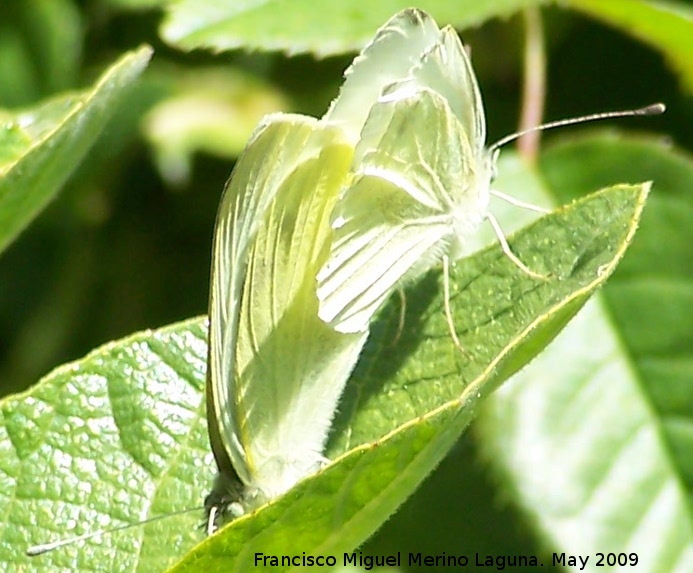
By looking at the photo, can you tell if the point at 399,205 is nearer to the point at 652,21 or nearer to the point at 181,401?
the point at 181,401

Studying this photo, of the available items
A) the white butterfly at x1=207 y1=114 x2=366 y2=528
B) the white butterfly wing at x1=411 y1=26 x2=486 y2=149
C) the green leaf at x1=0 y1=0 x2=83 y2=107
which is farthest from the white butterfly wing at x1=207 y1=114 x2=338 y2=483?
the green leaf at x1=0 y1=0 x2=83 y2=107

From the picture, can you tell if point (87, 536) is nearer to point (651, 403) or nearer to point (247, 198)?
point (247, 198)

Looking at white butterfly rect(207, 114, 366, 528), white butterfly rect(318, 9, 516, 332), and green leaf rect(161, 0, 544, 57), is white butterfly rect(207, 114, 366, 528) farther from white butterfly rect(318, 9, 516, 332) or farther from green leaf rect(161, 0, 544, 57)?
green leaf rect(161, 0, 544, 57)

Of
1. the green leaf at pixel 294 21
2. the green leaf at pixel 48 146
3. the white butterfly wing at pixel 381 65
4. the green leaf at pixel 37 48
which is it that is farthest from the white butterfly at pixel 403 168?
the green leaf at pixel 37 48

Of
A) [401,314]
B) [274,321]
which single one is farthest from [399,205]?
[274,321]

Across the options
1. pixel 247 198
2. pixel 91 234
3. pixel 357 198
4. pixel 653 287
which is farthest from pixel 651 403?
pixel 91 234
